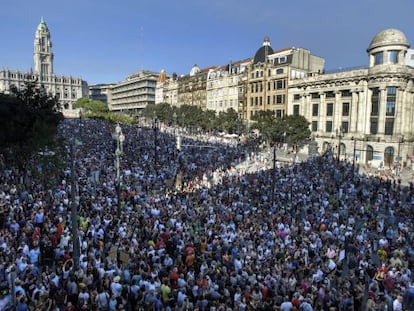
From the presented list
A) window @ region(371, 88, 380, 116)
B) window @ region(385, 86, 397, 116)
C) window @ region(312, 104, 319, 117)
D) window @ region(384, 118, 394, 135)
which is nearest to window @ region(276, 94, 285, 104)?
window @ region(312, 104, 319, 117)

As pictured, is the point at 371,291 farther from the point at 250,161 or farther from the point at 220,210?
the point at 250,161

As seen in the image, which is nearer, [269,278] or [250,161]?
[269,278]

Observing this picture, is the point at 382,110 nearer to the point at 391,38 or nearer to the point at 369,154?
the point at 369,154

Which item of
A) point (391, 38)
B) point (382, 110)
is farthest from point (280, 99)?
point (391, 38)

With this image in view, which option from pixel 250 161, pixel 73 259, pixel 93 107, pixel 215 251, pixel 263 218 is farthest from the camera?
pixel 93 107

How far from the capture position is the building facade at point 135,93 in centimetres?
13612

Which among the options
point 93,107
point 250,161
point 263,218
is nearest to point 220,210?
point 263,218

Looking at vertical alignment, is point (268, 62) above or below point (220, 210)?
above

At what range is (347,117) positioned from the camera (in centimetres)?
5159

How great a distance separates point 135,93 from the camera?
146250mm

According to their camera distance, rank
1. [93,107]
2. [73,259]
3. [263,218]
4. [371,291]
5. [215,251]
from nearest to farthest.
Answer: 1. [371,291]
2. [73,259]
3. [215,251]
4. [263,218]
5. [93,107]

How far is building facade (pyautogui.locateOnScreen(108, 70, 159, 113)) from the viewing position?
136 m

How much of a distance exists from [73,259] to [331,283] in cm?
870

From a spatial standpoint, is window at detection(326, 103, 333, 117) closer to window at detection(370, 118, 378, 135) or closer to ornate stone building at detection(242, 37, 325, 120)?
ornate stone building at detection(242, 37, 325, 120)
